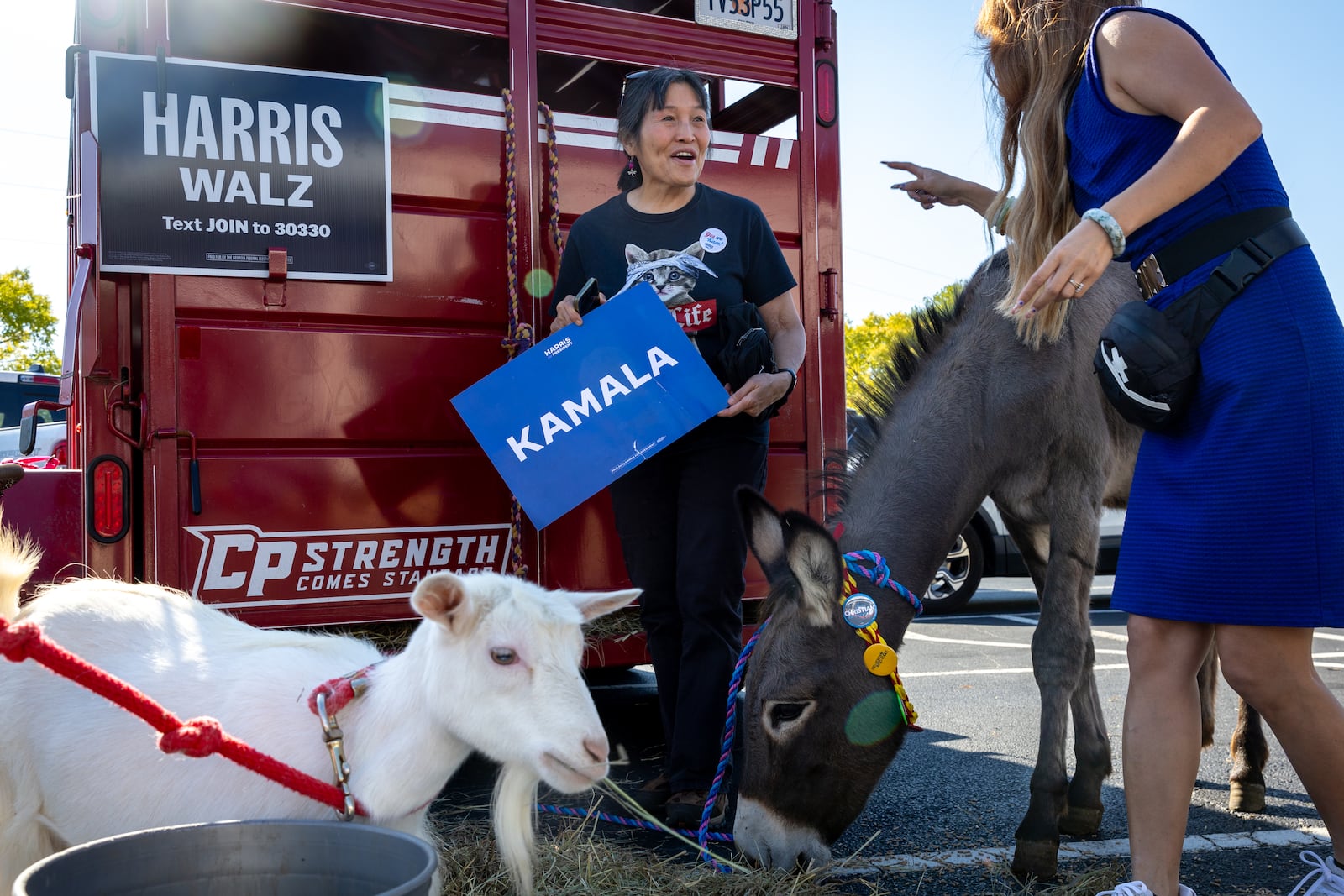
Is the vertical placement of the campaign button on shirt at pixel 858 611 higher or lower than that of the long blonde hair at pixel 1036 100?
lower

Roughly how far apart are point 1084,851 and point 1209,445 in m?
1.79

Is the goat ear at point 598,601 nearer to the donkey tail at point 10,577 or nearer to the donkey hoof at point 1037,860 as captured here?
the donkey tail at point 10,577

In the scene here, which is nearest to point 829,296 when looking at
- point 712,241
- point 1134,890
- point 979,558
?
→ point 712,241

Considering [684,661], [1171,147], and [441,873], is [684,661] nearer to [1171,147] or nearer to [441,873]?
[441,873]

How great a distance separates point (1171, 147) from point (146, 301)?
3.25 m

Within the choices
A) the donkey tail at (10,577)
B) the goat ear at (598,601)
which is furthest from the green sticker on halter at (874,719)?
the donkey tail at (10,577)

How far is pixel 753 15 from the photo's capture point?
4590 millimetres

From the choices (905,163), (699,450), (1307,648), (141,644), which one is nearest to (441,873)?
(141,644)

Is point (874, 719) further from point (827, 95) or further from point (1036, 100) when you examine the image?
point (827, 95)

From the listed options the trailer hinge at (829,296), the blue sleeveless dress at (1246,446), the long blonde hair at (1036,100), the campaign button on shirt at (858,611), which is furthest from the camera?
the trailer hinge at (829,296)

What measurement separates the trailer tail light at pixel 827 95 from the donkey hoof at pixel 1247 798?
3.23 meters

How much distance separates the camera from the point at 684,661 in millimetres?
3566

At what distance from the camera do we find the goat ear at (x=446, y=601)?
6.63ft

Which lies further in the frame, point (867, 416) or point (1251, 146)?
point (867, 416)
